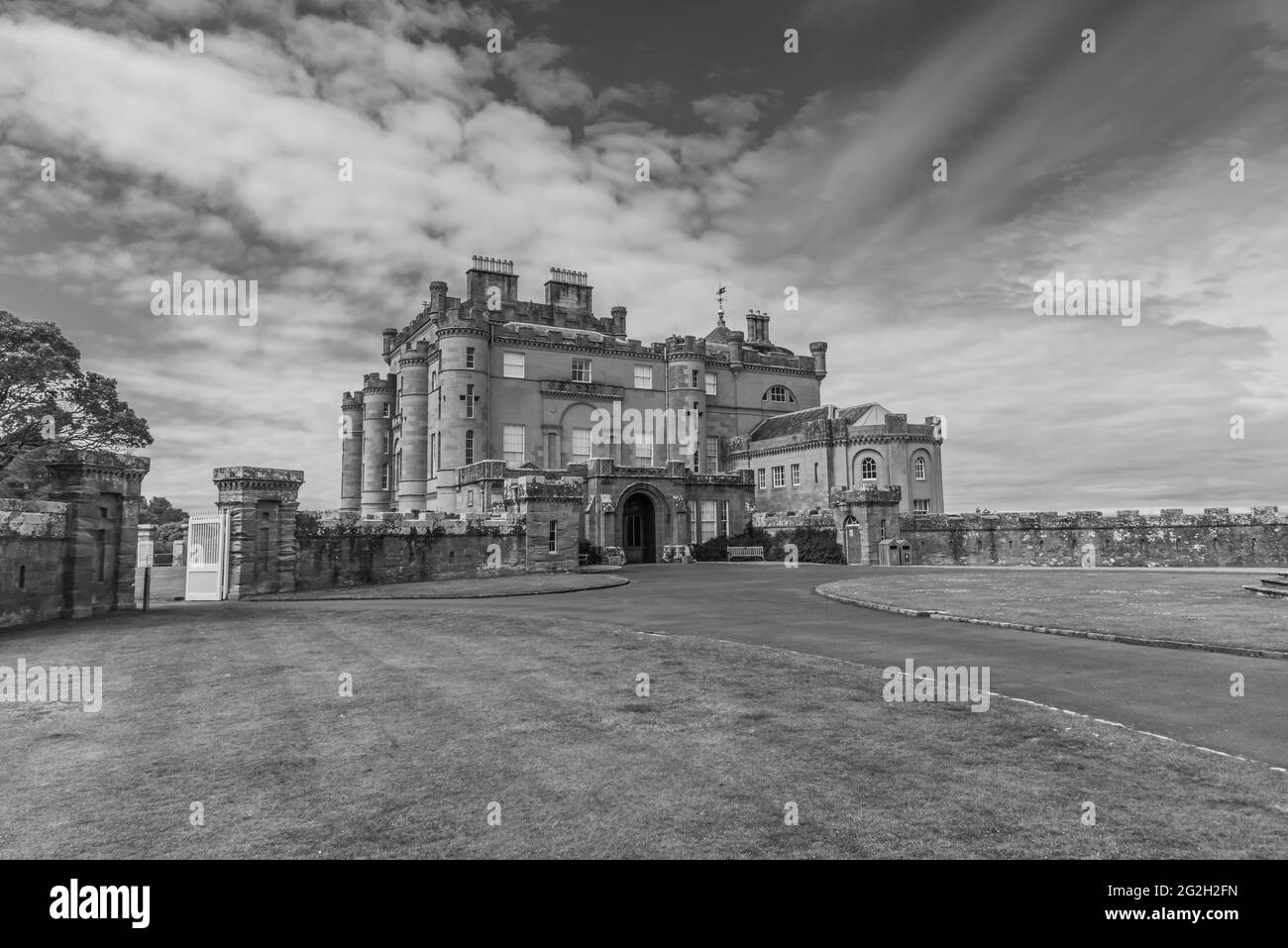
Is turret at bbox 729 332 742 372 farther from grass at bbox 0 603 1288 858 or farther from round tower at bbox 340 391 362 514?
grass at bbox 0 603 1288 858

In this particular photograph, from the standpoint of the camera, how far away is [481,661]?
32.1 ft

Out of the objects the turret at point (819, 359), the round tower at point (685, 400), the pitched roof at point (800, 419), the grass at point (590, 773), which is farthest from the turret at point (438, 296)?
the grass at point (590, 773)

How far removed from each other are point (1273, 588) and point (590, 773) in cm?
1943

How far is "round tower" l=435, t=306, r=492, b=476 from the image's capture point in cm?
4391

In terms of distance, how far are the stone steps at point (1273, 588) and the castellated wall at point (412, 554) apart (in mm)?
20814

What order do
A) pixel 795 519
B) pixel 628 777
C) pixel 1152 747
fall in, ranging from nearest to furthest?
pixel 628 777
pixel 1152 747
pixel 795 519

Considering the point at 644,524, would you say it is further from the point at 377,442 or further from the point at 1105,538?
the point at 1105,538

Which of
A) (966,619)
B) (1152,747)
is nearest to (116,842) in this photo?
(1152,747)

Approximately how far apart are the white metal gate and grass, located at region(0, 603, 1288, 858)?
38.4 feet

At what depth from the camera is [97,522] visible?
15594mm

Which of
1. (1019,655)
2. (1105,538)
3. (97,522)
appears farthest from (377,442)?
(1019,655)

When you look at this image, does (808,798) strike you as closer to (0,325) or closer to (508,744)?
(508,744)
